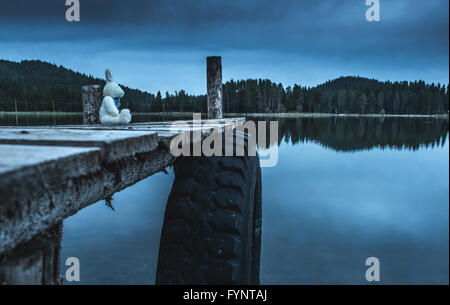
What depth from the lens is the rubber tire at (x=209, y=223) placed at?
244 centimetres

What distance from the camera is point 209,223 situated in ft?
8.27

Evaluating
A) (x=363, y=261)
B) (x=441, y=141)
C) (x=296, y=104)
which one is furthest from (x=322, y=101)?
(x=363, y=261)

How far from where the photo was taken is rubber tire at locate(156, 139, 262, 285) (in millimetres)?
2439

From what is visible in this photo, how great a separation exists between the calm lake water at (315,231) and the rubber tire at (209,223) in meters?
4.35

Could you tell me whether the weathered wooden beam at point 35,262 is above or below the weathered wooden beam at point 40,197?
below

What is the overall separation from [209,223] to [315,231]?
877 cm

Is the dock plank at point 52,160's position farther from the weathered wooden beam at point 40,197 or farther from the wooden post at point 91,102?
the wooden post at point 91,102

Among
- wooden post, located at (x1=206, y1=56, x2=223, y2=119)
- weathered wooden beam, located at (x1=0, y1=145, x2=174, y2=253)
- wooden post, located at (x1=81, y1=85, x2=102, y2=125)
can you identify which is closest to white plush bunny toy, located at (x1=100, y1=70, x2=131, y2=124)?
wooden post, located at (x1=81, y1=85, x2=102, y2=125)

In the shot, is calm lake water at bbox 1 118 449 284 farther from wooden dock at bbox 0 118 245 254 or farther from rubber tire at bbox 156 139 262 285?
wooden dock at bbox 0 118 245 254

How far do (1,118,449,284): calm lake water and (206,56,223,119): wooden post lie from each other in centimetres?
309

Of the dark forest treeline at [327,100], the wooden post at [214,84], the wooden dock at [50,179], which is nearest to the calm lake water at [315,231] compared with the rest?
the wooden post at [214,84]
